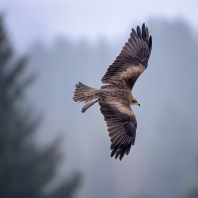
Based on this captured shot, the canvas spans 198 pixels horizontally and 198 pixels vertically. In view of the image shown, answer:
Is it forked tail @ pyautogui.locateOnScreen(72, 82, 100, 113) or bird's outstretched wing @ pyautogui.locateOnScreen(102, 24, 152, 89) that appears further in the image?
bird's outstretched wing @ pyautogui.locateOnScreen(102, 24, 152, 89)

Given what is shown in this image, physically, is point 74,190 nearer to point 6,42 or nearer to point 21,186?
point 21,186

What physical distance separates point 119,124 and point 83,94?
56 cm

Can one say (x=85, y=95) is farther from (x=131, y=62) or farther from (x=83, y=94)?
(x=131, y=62)

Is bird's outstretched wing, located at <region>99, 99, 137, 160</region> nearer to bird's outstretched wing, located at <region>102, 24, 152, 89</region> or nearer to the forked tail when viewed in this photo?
the forked tail

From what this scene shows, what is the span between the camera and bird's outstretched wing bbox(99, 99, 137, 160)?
554 centimetres

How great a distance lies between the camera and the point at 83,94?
Result: 5.86 metres

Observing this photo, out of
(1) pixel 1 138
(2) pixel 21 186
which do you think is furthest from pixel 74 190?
(1) pixel 1 138

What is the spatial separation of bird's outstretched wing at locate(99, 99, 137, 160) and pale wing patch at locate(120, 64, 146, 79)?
60cm

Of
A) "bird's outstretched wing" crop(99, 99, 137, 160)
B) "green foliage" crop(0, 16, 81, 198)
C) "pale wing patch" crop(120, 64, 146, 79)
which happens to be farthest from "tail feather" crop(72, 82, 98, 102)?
"green foliage" crop(0, 16, 81, 198)

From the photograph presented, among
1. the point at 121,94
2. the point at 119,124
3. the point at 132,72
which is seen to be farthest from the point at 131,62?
the point at 119,124

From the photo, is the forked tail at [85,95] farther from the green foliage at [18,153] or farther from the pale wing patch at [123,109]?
the green foliage at [18,153]

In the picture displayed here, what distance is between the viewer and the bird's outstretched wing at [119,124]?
5.54m

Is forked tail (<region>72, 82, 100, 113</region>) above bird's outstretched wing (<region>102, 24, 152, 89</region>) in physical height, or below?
below

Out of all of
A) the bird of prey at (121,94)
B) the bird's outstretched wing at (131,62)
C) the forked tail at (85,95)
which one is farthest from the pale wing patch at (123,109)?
the bird's outstretched wing at (131,62)
